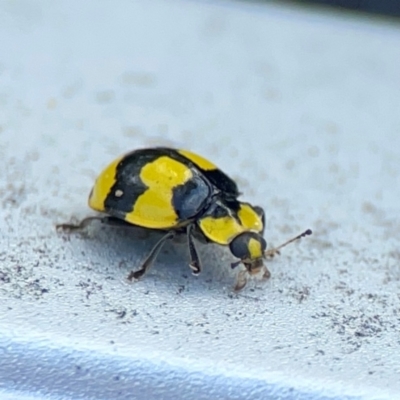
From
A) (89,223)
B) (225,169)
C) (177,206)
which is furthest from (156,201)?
(225,169)

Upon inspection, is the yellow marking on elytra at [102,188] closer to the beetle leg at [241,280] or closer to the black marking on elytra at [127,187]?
the black marking on elytra at [127,187]

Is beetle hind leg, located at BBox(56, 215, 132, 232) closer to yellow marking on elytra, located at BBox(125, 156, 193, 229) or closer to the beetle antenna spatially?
yellow marking on elytra, located at BBox(125, 156, 193, 229)

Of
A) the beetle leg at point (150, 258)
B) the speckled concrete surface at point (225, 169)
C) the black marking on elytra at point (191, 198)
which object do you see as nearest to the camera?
the speckled concrete surface at point (225, 169)

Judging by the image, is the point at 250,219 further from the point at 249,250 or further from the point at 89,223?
the point at 89,223

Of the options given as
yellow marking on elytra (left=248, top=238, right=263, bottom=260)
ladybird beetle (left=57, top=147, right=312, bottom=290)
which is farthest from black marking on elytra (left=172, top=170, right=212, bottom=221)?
yellow marking on elytra (left=248, top=238, right=263, bottom=260)

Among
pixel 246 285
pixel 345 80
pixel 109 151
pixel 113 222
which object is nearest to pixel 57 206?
pixel 113 222

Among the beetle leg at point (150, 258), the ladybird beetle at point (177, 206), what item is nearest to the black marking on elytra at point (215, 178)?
the ladybird beetle at point (177, 206)
